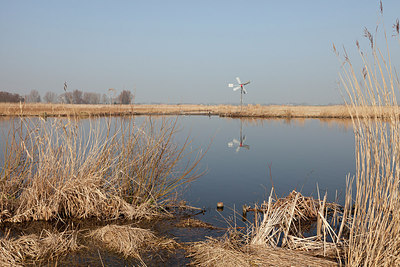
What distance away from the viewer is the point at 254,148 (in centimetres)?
1495

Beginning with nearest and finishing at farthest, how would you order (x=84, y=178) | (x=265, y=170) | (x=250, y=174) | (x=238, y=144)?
(x=84, y=178)
(x=250, y=174)
(x=265, y=170)
(x=238, y=144)

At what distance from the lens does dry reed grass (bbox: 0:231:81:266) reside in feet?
11.4

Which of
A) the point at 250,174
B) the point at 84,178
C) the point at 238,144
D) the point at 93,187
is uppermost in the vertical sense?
the point at 84,178

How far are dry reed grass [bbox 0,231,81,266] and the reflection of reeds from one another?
1.06 metres

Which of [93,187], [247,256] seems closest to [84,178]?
[93,187]

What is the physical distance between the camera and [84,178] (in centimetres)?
515

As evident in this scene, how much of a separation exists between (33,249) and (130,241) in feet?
3.81

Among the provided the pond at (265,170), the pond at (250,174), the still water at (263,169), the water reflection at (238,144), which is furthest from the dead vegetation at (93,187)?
the water reflection at (238,144)

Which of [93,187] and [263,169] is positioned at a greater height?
[93,187]

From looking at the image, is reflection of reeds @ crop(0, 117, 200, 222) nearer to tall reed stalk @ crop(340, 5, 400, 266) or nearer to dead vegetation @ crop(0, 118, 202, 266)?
dead vegetation @ crop(0, 118, 202, 266)

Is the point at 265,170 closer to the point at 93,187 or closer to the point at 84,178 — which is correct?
the point at 93,187

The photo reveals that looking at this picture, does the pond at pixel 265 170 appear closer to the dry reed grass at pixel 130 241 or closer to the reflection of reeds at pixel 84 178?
the reflection of reeds at pixel 84 178

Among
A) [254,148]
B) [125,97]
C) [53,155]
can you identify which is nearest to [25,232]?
[53,155]

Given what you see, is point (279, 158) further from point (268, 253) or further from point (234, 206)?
point (268, 253)
